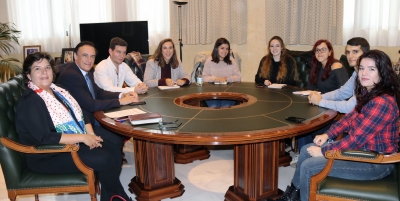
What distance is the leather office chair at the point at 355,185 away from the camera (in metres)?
1.92

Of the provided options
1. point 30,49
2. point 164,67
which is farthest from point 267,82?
point 30,49

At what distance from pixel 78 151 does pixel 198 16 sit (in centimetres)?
361

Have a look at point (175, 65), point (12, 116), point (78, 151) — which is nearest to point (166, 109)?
point (78, 151)

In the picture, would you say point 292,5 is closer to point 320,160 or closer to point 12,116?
point 320,160

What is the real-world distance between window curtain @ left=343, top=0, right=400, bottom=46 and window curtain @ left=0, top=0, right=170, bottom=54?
99.7 inches

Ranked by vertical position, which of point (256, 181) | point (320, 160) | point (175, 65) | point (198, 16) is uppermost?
point (198, 16)

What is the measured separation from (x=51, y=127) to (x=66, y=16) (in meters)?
3.50

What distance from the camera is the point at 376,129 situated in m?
2.00

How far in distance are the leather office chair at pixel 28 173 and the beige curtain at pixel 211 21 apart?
3607 mm

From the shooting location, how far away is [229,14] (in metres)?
5.40

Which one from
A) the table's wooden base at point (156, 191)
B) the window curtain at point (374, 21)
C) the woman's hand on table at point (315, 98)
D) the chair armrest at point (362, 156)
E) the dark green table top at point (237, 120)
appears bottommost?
the table's wooden base at point (156, 191)

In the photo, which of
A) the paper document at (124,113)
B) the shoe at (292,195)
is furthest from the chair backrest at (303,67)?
the paper document at (124,113)

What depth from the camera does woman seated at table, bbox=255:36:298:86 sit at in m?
3.96

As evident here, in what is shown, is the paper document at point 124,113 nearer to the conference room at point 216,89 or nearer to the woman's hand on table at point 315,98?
the conference room at point 216,89
